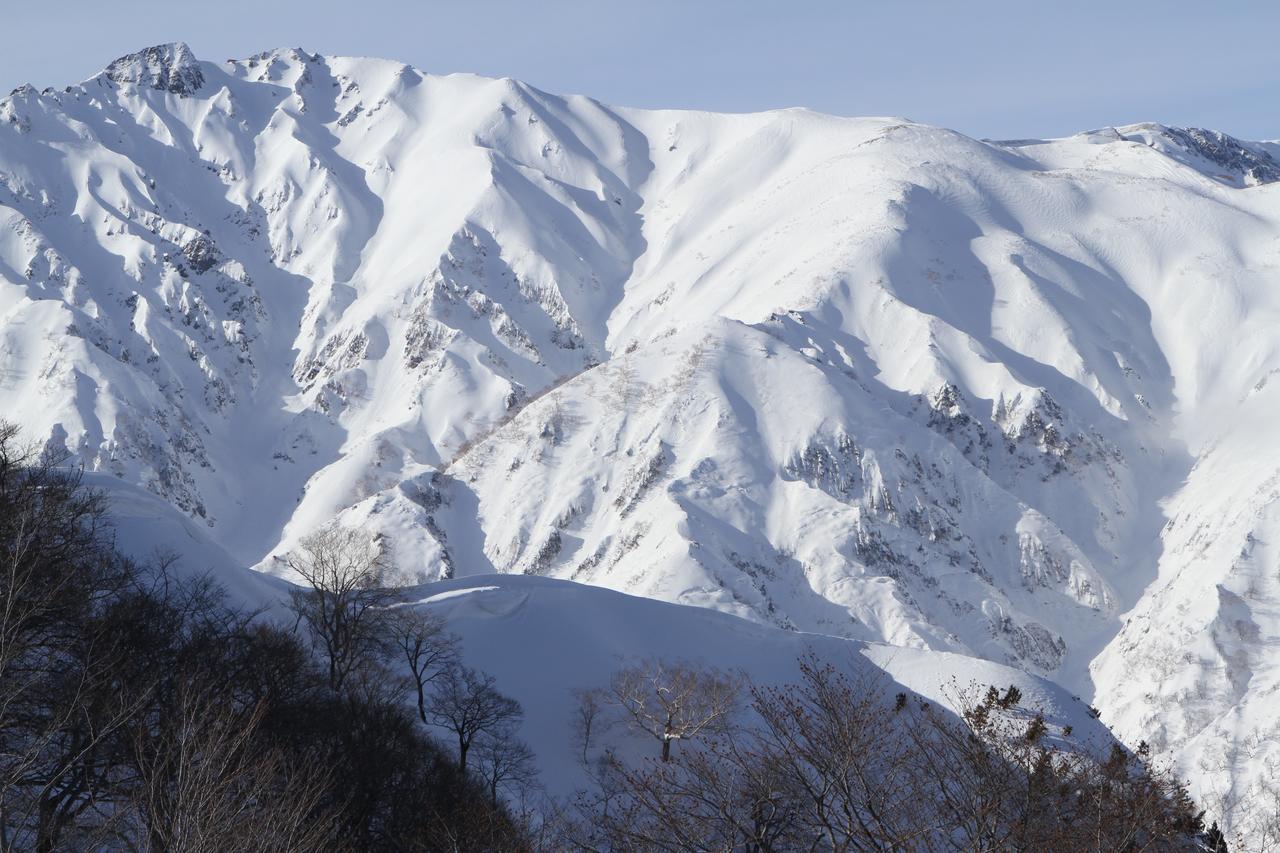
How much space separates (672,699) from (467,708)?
8716 millimetres

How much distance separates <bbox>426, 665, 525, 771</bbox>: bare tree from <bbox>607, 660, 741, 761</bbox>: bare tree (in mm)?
4892

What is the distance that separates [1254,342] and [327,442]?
144139 millimetres

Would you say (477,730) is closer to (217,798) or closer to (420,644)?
(420,644)

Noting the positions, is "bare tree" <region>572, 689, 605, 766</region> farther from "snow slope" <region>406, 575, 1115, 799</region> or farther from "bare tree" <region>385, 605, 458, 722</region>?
"bare tree" <region>385, 605, 458, 722</region>

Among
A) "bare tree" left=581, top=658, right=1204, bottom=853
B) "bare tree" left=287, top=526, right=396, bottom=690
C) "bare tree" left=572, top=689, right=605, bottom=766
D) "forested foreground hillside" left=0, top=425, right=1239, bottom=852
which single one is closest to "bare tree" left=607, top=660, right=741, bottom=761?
"forested foreground hillside" left=0, top=425, right=1239, bottom=852

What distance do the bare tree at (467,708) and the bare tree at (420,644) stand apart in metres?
0.71

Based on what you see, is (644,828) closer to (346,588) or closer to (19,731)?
(19,731)

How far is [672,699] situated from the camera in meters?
49.5

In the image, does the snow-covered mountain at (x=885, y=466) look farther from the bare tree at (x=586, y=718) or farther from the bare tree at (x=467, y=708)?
the bare tree at (x=467, y=708)

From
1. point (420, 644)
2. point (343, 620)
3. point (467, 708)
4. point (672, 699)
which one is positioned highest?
point (343, 620)

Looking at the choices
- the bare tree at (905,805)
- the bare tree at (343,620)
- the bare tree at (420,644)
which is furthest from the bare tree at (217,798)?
the bare tree at (420,644)

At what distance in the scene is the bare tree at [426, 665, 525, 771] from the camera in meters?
44.8

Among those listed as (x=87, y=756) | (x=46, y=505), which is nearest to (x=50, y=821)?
(x=87, y=756)

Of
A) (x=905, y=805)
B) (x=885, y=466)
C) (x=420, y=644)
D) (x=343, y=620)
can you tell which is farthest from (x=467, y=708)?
(x=885, y=466)
